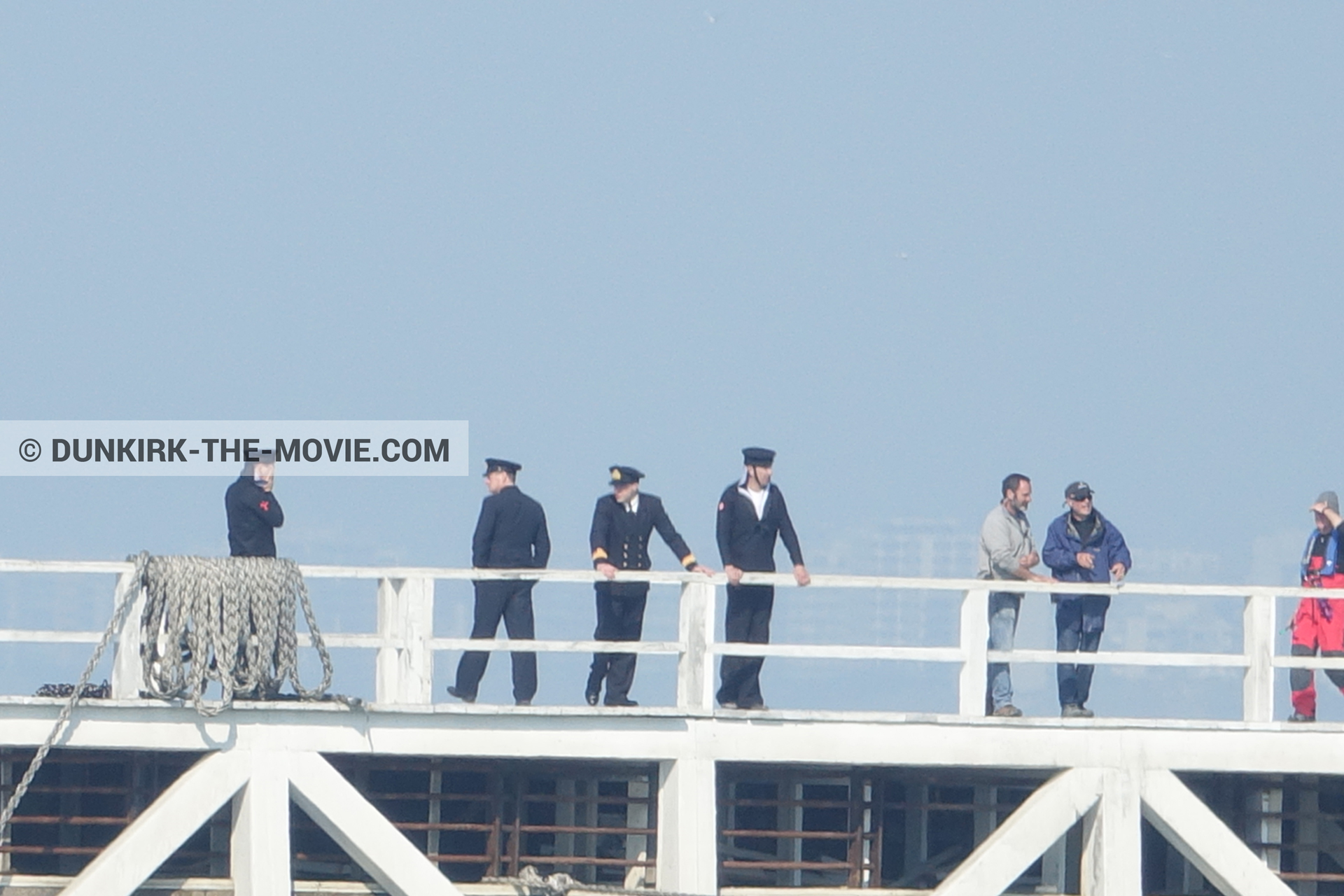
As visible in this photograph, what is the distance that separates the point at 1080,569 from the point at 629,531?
11.4ft

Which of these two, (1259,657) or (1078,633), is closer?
(1259,657)

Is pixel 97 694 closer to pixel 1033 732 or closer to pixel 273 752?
pixel 273 752

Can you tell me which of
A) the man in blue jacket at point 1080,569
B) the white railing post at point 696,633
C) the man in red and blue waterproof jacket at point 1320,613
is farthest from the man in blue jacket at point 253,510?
the man in red and blue waterproof jacket at point 1320,613

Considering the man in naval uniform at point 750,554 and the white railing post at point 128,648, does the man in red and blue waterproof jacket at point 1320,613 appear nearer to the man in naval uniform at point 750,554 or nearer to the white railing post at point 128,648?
the man in naval uniform at point 750,554

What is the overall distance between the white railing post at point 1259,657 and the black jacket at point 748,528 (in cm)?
336

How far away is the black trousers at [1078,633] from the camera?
625 inches

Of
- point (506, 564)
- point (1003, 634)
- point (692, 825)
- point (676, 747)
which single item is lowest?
point (692, 825)

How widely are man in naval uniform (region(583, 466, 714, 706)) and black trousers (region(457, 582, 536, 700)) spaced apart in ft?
1.60

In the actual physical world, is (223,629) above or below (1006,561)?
below

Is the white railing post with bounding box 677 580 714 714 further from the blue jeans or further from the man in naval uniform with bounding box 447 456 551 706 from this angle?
the blue jeans

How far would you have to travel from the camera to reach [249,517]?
15117 millimetres

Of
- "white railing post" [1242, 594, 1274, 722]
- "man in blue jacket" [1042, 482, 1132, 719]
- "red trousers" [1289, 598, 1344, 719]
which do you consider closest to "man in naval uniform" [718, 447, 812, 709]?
"man in blue jacket" [1042, 482, 1132, 719]

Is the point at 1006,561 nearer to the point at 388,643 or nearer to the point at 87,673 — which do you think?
the point at 388,643

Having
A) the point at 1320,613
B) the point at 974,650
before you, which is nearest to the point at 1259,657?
the point at 1320,613
